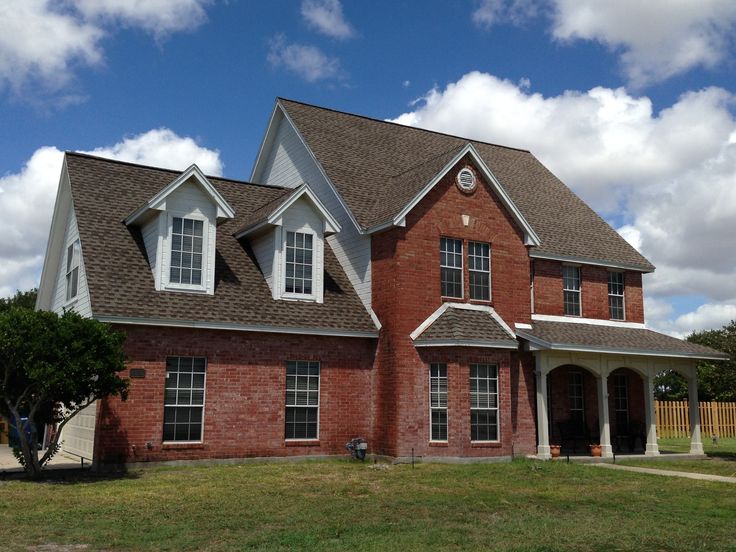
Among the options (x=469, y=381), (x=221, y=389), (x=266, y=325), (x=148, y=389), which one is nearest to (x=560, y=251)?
(x=469, y=381)

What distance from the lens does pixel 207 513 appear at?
1164 centimetres

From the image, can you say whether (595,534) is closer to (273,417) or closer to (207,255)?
(273,417)

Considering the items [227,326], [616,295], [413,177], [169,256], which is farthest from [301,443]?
[616,295]

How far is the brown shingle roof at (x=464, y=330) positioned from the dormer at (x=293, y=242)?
3333mm

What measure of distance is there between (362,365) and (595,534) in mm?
11282

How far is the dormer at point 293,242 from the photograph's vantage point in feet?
67.2

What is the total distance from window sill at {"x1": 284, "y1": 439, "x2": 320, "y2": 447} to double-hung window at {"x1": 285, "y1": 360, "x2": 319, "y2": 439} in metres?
0.09

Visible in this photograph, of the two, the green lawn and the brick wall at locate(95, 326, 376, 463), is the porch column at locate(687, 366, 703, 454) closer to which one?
the green lawn

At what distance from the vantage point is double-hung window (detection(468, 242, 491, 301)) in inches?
859

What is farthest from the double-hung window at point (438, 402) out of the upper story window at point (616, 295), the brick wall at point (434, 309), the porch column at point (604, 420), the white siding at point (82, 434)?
the upper story window at point (616, 295)

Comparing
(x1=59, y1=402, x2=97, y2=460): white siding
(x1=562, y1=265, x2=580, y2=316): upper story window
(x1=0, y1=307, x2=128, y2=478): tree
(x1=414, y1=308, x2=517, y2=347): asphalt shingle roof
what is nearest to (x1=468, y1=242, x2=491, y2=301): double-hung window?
(x1=414, y1=308, x2=517, y2=347): asphalt shingle roof

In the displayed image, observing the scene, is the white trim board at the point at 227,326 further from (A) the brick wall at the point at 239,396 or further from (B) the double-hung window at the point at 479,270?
(B) the double-hung window at the point at 479,270

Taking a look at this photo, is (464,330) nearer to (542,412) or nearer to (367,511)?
(542,412)

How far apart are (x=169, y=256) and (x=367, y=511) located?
9.62 m
